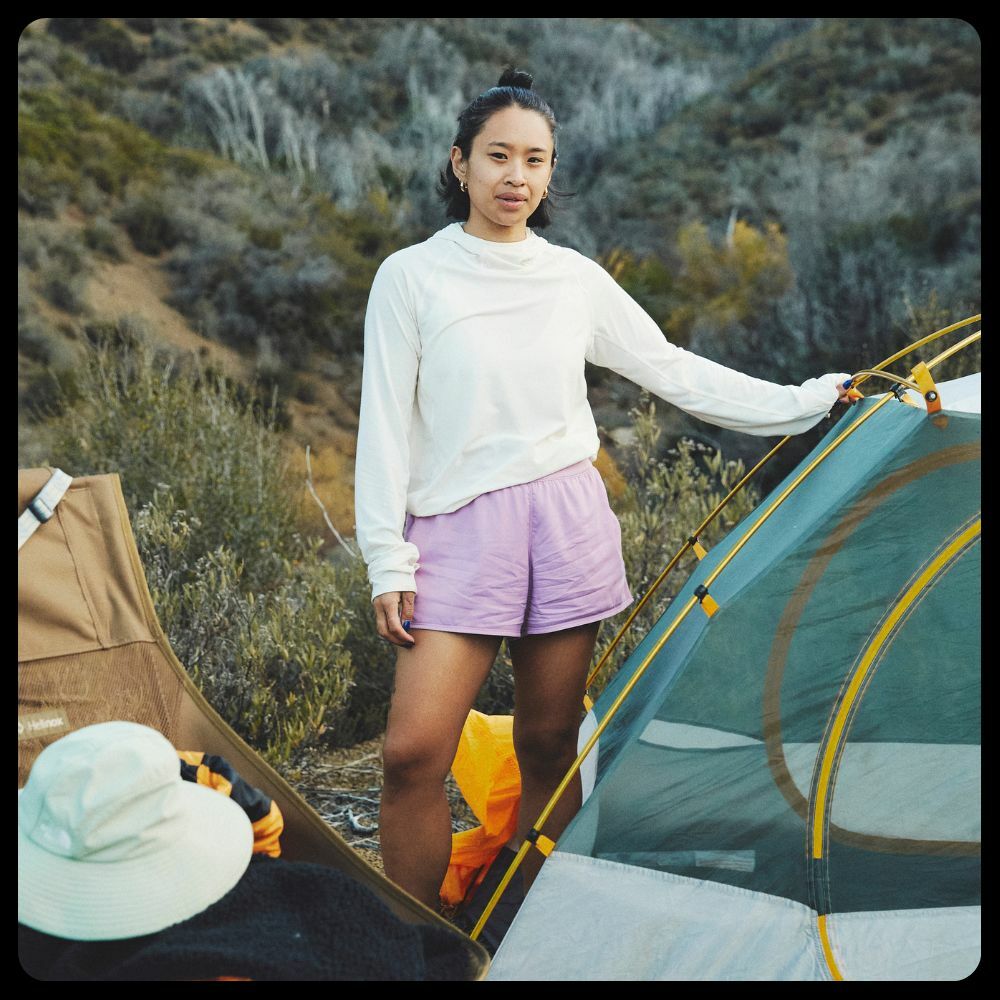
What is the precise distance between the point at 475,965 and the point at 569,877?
47 centimetres

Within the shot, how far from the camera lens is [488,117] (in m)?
2.34

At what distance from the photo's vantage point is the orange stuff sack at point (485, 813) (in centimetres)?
285

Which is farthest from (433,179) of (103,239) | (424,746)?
(424,746)

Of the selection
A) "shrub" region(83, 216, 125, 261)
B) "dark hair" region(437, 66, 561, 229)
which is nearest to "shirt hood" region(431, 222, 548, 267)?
"dark hair" region(437, 66, 561, 229)

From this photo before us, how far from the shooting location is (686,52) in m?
14.6

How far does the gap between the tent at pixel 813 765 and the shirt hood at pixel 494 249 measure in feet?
2.38

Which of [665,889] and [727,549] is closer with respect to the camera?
[665,889]

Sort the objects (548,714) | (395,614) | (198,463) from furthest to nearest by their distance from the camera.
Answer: (198,463) → (548,714) → (395,614)

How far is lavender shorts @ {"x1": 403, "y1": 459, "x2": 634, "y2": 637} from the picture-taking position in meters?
2.30

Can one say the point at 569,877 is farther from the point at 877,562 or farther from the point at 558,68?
the point at 558,68

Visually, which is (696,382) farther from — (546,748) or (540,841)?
(540,841)

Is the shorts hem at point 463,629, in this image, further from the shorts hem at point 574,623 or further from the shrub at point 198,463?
the shrub at point 198,463

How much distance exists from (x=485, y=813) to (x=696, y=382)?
117 centimetres
